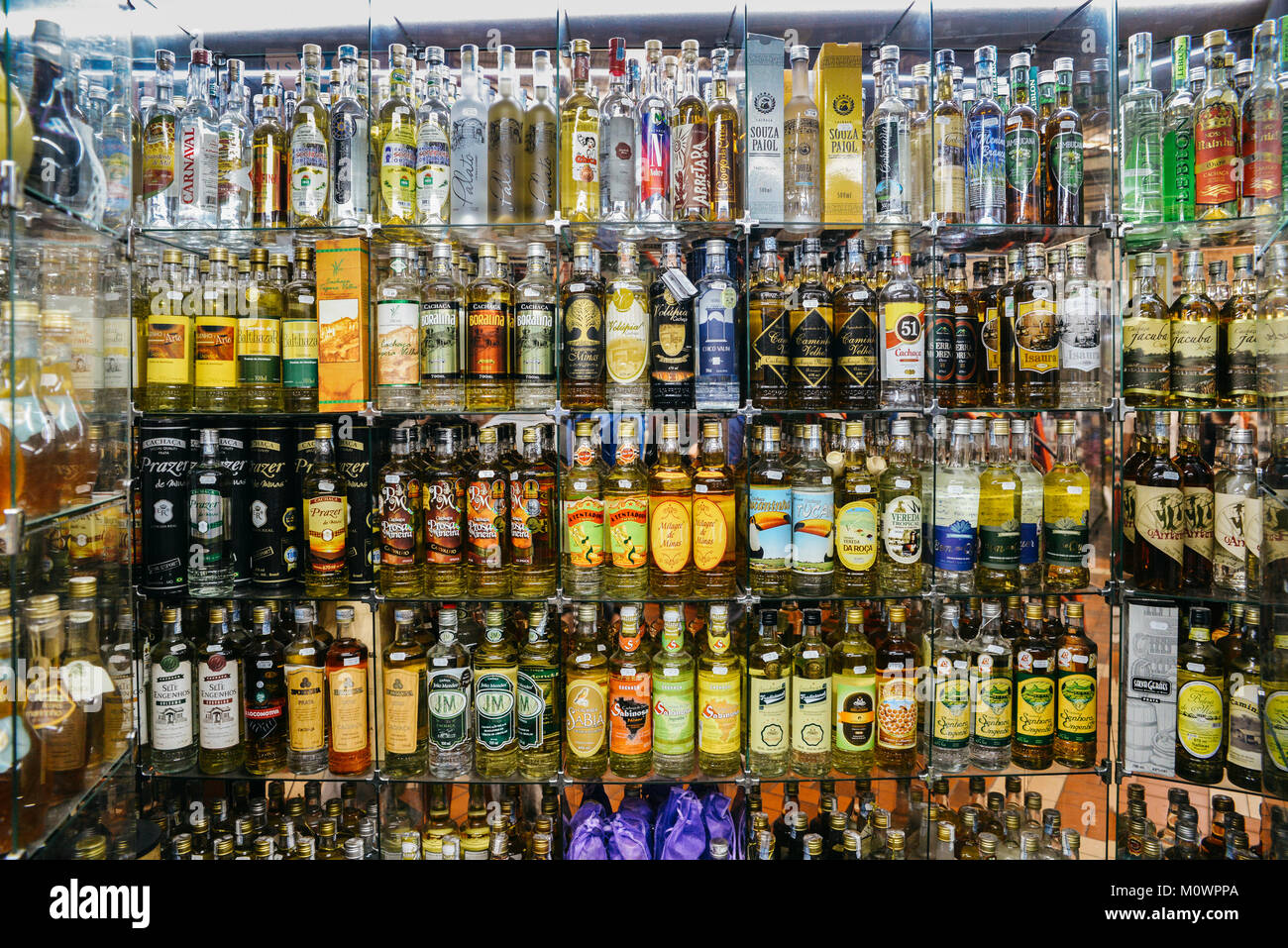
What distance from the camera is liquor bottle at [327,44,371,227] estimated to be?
2.22 meters

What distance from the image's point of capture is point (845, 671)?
7.22 ft

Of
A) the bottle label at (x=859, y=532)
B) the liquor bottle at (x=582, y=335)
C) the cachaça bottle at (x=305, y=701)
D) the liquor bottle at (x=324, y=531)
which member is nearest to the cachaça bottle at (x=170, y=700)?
the cachaça bottle at (x=305, y=701)

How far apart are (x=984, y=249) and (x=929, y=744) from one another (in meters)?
1.60

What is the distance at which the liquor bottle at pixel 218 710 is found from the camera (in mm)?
2176

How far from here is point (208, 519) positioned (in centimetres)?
221

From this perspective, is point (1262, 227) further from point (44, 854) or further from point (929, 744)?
point (44, 854)

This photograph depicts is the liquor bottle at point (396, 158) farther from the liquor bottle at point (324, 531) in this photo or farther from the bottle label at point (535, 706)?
the bottle label at point (535, 706)

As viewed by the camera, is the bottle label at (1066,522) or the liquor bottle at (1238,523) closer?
the liquor bottle at (1238,523)

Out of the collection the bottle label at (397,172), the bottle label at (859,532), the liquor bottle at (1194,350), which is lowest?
the bottle label at (859,532)

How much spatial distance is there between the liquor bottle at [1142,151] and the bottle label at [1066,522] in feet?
2.77

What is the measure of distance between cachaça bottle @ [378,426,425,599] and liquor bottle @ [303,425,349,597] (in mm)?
117

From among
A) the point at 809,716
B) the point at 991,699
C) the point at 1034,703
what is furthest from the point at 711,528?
the point at 1034,703

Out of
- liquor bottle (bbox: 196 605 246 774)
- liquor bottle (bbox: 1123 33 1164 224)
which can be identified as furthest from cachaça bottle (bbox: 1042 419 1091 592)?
liquor bottle (bbox: 196 605 246 774)

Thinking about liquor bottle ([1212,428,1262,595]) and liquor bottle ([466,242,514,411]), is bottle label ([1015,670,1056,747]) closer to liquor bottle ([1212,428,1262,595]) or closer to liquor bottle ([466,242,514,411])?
liquor bottle ([1212,428,1262,595])
